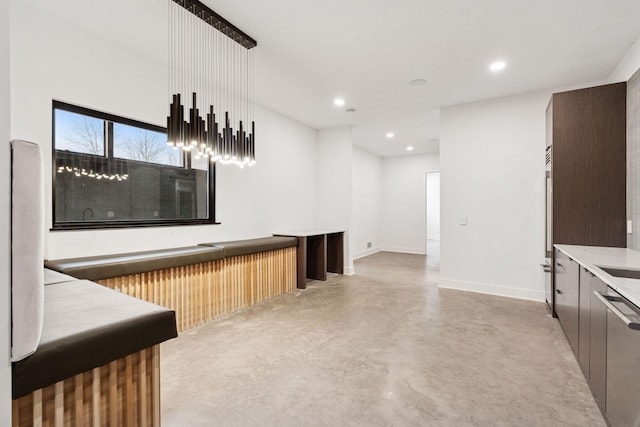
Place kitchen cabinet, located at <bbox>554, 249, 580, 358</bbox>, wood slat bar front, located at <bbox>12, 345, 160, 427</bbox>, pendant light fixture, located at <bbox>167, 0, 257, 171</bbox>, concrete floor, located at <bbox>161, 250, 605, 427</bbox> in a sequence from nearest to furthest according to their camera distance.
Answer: wood slat bar front, located at <bbox>12, 345, 160, 427</bbox> → concrete floor, located at <bbox>161, 250, 605, 427</bbox> → kitchen cabinet, located at <bbox>554, 249, 580, 358</bbox> → pendant light fixture, located at <bbox>167, 0, 257, 171</bbox>

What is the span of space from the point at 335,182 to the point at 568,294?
4.22 meters

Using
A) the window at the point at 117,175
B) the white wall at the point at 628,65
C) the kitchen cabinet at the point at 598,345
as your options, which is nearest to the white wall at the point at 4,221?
the window at the point at 117,175

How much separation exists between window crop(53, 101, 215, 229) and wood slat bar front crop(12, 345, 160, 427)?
2.26m

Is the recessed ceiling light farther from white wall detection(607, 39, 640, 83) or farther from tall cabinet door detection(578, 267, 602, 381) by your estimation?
tall cabinet door detection(578, 267, 602, 381)

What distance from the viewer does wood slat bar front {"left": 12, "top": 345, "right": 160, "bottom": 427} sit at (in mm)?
1044

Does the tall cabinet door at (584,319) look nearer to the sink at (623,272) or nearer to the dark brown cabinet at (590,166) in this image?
the sink at (623,272)

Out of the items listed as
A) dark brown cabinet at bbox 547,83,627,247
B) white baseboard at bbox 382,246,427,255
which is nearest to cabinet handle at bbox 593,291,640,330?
dark brown cabinet at bbox 547,83,627,247

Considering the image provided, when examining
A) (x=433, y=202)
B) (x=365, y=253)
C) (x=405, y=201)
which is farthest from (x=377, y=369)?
(x=433, y=202)

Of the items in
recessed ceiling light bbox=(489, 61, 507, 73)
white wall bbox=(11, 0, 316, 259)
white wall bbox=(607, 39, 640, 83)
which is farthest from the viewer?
recessed ceiling light bbox=(489, 61, 507, 73)

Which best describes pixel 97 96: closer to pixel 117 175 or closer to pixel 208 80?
pixel 117 175

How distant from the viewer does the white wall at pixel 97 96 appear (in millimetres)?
2576

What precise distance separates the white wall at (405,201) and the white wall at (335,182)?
3.51m

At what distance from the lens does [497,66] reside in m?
3.59

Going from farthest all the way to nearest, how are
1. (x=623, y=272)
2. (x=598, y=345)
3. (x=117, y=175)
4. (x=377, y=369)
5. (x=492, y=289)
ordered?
(x=492, y=289) → (x=117, y=175) → (x=377, y=369) → (x=623, y=272) → (x=598, y=345)
